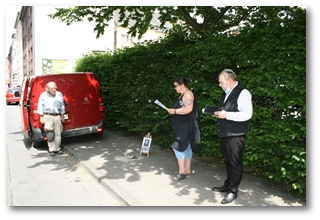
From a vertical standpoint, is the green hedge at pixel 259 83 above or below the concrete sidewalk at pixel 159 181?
above

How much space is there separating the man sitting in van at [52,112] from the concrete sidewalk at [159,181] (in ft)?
1.71

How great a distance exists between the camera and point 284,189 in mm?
4297

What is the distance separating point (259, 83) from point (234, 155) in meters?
1.35

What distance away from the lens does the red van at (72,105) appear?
6934 mm

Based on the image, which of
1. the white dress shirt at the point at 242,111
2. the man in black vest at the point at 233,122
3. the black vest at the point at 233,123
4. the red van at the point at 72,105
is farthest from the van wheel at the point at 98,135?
the white dress shirt at the point at 242,111

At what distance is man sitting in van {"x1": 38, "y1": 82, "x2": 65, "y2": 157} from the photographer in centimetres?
644

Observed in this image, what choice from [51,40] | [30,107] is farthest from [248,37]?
[51,40]

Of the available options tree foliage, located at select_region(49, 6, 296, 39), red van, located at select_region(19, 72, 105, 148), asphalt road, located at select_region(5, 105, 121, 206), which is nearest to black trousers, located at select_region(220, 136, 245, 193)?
asphalt road, located at select_region(5, 105, 121, 206)

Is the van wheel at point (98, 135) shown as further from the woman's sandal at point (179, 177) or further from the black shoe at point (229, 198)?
the black shoe at point (229, 198)

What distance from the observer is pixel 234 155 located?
12.4ft

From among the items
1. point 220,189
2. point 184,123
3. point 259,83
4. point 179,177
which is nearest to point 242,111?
point 259,83

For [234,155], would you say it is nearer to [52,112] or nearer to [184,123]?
[184,123]

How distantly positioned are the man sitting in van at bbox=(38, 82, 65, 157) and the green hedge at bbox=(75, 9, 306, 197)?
7.64 feet

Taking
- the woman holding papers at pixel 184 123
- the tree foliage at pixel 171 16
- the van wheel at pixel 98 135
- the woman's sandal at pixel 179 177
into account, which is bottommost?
the woman's sandal at pixel 179 177
